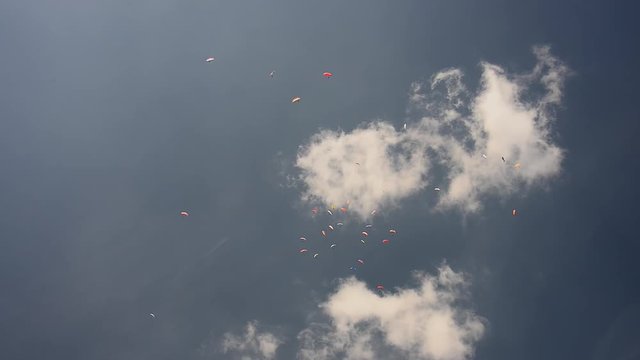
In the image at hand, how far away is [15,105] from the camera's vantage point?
194ft

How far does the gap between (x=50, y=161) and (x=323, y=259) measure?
31169 millimetres

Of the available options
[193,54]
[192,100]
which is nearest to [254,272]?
[192,100]

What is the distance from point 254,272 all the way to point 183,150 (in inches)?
606

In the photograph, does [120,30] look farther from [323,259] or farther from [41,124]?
[323,259]

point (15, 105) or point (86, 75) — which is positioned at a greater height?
point (86, 75)

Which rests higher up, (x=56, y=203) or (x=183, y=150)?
(x=183, y=150)

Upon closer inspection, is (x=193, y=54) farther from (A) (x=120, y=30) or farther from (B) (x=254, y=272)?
(B) (x=254, y=272)

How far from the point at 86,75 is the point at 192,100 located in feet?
38.3

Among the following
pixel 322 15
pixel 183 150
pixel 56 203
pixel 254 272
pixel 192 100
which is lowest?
pixel 254 272

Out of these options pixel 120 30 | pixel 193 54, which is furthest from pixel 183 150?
pixel 120 30

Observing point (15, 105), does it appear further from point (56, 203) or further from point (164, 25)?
point (164, 25)

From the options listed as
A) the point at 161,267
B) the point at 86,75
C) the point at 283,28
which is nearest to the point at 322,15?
the point at 283,28

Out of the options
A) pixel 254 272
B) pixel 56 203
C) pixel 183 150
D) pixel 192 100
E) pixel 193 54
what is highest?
pixel 193 54

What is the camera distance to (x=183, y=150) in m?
61.0
